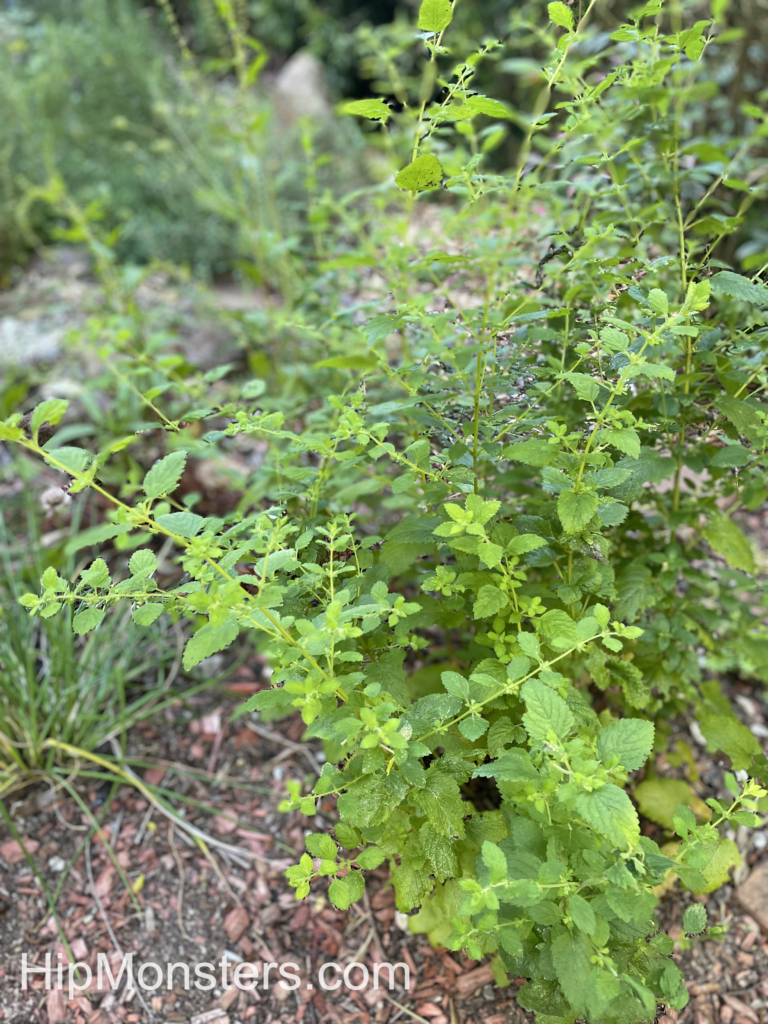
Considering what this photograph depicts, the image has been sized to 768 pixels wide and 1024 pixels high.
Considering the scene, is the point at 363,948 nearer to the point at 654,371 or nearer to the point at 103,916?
the point at 103,916

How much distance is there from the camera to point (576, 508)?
1.13 metres

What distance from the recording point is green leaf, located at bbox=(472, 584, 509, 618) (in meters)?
1.19

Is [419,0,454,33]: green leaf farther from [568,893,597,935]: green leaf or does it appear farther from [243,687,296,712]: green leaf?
[568,893,597,935]: green leaf

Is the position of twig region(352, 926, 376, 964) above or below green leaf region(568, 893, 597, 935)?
below

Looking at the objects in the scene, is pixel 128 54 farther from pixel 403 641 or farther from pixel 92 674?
pixel 403 641

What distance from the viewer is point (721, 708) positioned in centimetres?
166

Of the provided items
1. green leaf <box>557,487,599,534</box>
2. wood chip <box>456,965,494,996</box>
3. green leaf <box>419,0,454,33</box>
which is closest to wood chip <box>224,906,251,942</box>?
wood chip <box>456,965,494,996</box>

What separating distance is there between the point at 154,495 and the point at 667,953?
3.83ft

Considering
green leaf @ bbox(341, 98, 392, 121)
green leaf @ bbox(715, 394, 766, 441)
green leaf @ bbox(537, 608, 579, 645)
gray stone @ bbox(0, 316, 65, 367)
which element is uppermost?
green leaf @ bbox(341, 98, 392, 121)

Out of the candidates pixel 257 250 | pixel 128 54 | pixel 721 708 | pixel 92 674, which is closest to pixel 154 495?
pixel 92 674

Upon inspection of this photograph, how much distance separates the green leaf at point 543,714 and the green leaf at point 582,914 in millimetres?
227

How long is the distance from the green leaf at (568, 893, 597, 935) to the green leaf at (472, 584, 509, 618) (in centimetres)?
45

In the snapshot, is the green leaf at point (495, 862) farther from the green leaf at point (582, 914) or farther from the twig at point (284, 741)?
the twig at point (284, 741)

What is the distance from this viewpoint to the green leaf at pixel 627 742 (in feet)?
3.37
